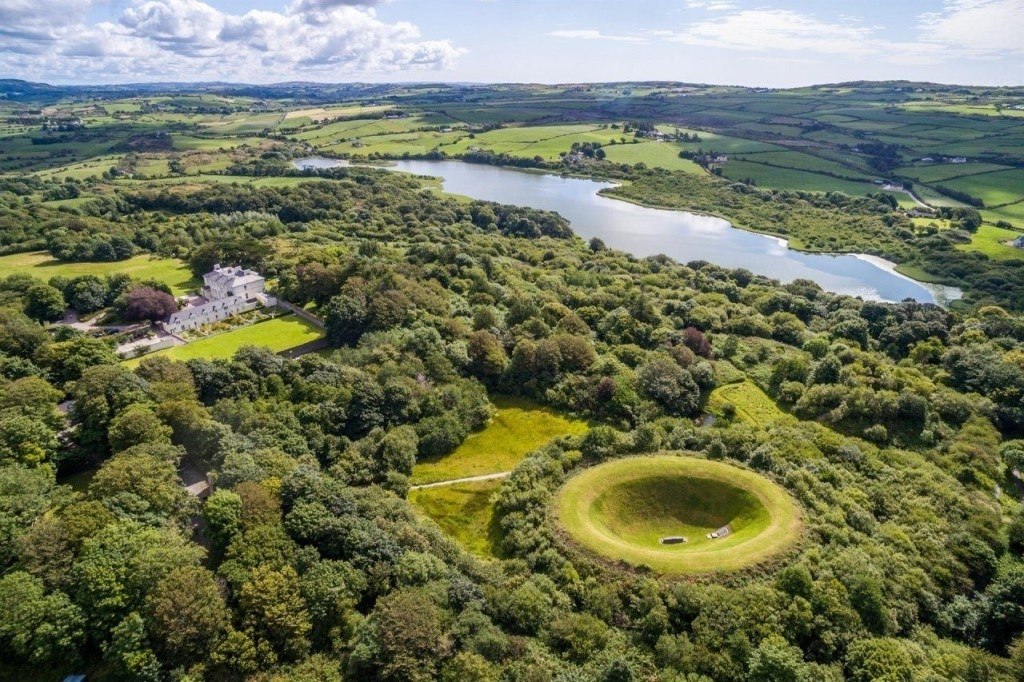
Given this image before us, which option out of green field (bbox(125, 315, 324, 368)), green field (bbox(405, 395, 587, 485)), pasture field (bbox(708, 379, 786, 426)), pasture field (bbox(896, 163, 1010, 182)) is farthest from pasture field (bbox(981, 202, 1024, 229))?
green field (bbox(125, 315, 324, 368))

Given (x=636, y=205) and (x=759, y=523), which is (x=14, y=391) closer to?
(x=759, y=523)

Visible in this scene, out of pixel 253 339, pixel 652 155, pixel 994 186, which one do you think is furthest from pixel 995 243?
pixel 253 339

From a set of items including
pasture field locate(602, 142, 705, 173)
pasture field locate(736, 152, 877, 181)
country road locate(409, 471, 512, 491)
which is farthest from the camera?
pasture field locate(602, 142, 705, 173)

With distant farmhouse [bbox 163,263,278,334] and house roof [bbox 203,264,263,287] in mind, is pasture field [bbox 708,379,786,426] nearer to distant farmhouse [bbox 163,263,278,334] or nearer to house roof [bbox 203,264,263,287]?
distant farmhouse [bbox 163,263,278,334]

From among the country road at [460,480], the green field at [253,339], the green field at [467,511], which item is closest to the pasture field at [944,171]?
the country road at [460,480]

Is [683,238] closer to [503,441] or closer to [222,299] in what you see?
[503,441]

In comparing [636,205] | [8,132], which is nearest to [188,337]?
[636,205]
